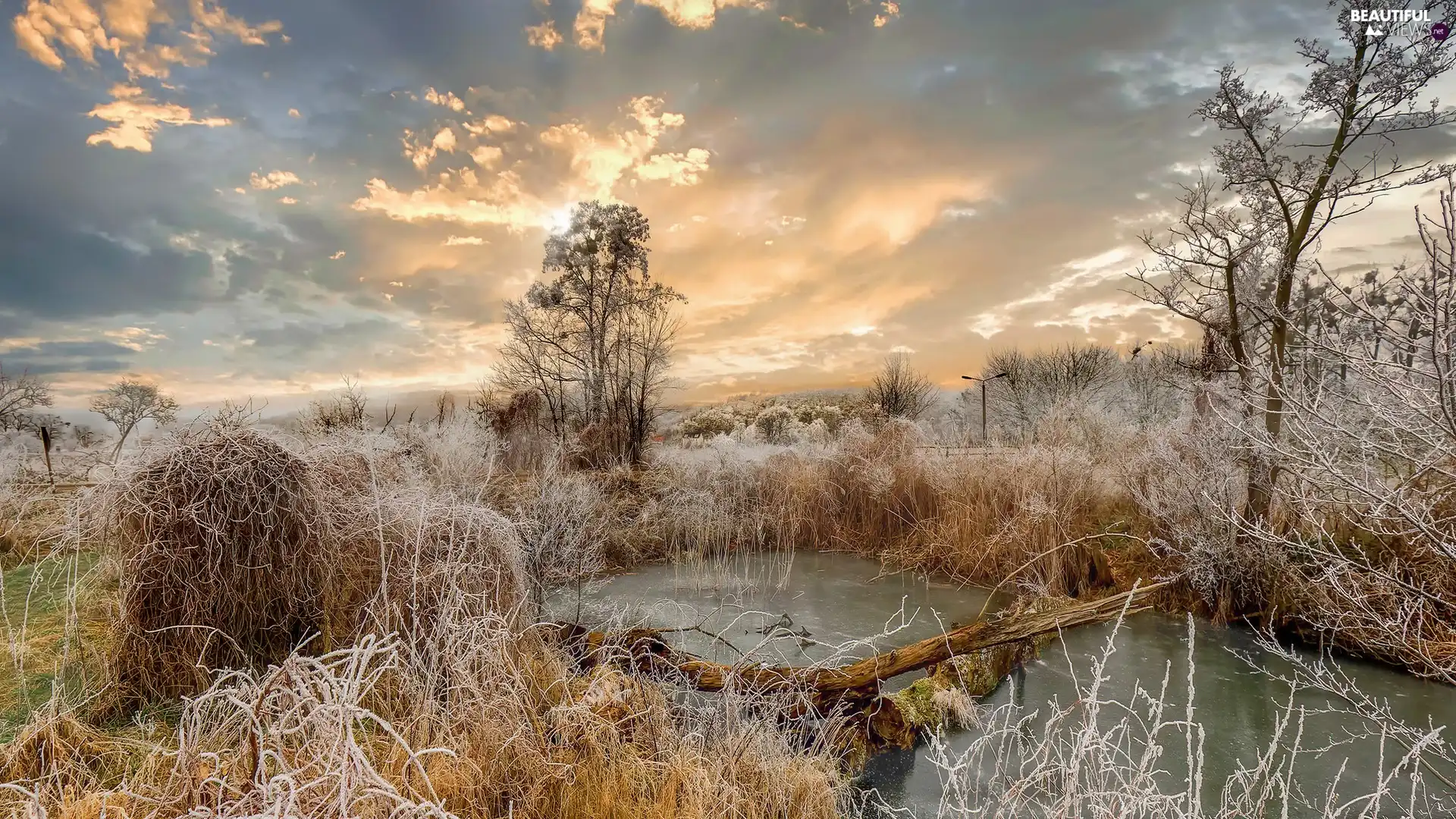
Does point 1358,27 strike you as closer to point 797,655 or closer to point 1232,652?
point 1232,652

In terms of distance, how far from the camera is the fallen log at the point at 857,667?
4562 millimetres

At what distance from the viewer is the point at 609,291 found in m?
16.9

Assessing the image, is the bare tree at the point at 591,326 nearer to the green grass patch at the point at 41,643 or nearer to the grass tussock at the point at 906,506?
the grass tussock at the point at 906,506

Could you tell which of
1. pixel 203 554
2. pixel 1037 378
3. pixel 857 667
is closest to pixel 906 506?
pixel 857 667

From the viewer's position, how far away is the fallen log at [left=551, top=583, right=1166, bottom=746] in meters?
4.56

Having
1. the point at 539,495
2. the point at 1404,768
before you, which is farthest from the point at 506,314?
the point at 1404,768

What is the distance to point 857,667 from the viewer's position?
4.84 metres

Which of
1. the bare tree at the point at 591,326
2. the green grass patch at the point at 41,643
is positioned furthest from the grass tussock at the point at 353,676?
the bare tree at the point at 591,326

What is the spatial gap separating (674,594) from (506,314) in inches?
418

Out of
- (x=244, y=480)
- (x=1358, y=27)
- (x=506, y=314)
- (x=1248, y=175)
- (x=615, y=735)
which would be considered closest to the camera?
(x=615, y=735)

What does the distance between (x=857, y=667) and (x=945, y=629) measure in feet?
5.32

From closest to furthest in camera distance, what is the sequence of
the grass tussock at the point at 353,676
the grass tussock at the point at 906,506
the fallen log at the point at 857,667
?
1. the grass tussock at the point at 353,676
2. the fallen log at the point at 857,667
3. the grass tussock at the point at 906,506

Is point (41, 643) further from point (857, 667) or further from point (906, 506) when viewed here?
point (906, 506)

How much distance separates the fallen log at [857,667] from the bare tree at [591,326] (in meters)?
10.8
